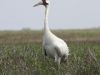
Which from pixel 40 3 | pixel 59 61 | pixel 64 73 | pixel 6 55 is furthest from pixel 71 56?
pixel 64 73

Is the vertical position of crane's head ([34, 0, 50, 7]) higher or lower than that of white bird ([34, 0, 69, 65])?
higher

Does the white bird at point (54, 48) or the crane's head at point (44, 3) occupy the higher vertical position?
the crane's head at point (44, 3)

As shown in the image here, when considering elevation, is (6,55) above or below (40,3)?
below

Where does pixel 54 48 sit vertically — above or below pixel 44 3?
below

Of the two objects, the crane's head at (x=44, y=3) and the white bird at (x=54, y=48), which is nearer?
the white bird at (x=54, y=48)

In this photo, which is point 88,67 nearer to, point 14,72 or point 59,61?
point 14,72

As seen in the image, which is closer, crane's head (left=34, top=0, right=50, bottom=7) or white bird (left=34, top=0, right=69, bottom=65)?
white bird (left=34, top=0, right=69, bottom=65)

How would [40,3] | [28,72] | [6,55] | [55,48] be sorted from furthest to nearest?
[40,3] < [55,48] < [6,55] < [28,72]

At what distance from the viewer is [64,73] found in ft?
34.2

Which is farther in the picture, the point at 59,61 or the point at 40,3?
the point at 40,3

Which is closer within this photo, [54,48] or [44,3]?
[54,48]

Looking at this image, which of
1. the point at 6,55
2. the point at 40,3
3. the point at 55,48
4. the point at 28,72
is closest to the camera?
the point at 28,72

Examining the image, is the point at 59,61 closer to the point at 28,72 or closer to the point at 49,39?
the point at 49,39

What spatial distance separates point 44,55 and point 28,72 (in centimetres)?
359
